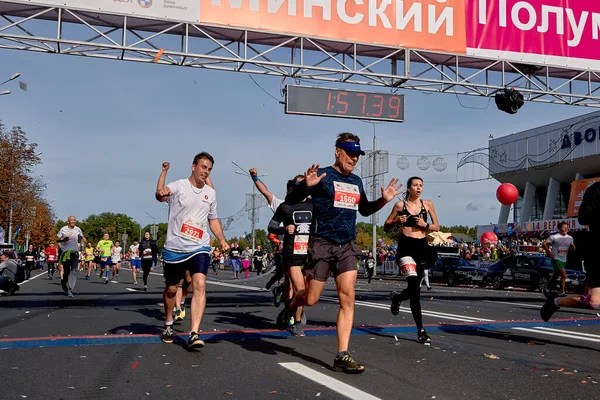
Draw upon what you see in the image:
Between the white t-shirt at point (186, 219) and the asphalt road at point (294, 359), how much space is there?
103 centimetres

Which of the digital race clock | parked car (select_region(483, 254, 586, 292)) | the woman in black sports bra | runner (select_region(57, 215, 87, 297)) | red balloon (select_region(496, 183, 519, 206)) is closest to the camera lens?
the woman in black sports bra

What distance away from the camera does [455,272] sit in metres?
27.0

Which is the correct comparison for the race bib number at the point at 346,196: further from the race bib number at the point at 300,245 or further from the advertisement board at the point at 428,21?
the advertisement board at the point at 428,21

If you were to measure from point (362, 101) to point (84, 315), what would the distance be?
7.77 metres

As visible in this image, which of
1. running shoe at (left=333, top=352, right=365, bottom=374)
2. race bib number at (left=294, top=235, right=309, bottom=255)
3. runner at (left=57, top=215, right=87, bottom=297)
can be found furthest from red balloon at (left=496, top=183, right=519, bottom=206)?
running shoe at (left=333, top=352, right=365, bottom=374)

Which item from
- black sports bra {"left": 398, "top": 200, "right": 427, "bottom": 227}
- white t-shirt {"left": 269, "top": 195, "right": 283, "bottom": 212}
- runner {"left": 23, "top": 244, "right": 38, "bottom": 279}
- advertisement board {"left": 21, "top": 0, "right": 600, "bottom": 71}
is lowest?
runner {"left": 23, "top": 244, "right": 38, "bottom": 279}

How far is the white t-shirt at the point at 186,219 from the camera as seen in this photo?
6.80 metres

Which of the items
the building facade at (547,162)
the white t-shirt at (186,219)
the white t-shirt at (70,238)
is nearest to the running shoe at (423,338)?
the white t-shirt at (186,219)

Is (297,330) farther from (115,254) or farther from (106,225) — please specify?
(106,225)

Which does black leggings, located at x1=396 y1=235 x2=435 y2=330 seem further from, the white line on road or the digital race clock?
the digital race clock

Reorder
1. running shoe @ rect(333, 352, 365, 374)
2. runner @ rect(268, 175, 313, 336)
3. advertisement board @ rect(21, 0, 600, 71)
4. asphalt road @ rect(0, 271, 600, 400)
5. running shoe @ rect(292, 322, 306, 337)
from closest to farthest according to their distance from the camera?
asphalt road @ rect(0, 271, 600, 400), running shoe @ rect(333, 352, 365, 374), running shoe @ rect(292, 322, 306, 337), runner @ rect(268, 175, 313, 336), advertisement board @ rect(21, 0, 600, 71)

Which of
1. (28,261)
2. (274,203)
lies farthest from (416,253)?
(28,261)

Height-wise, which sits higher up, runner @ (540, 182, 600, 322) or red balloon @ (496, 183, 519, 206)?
red balloon @ (496, 183, 519, 206)

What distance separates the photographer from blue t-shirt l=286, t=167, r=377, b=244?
550 centimetres
